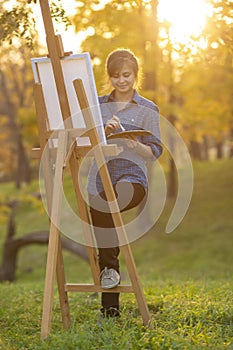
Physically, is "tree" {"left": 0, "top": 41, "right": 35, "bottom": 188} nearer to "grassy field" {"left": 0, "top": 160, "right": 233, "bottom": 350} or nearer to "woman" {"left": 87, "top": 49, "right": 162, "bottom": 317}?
"grassy field" {"left": 0, "top": 160, "right": 233, "bottom": 350}

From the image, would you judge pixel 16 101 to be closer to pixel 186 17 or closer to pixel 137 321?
pixel 186 17

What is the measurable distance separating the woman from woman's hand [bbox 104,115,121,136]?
0.08m

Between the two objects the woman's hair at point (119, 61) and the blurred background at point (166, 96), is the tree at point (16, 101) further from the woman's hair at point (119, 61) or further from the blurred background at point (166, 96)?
the woman's hair at point (119, 61)

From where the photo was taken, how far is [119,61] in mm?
4301

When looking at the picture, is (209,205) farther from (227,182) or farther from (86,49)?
(86,49)

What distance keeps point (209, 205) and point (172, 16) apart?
484 inches

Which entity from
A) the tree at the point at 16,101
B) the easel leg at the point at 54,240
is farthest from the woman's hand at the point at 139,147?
the tree at the point at 16,101

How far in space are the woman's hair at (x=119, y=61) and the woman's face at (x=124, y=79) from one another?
23 mm

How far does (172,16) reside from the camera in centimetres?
670

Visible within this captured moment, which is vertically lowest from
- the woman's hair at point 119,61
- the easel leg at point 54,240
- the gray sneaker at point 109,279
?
the gray sneaker at point 109,279

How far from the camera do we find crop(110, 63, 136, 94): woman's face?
4316 mm

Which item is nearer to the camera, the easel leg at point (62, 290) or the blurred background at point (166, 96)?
the easel leg at point (62, 290)

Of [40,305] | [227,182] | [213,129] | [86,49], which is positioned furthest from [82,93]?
[227,182]

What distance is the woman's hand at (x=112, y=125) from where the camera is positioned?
13.2ft
